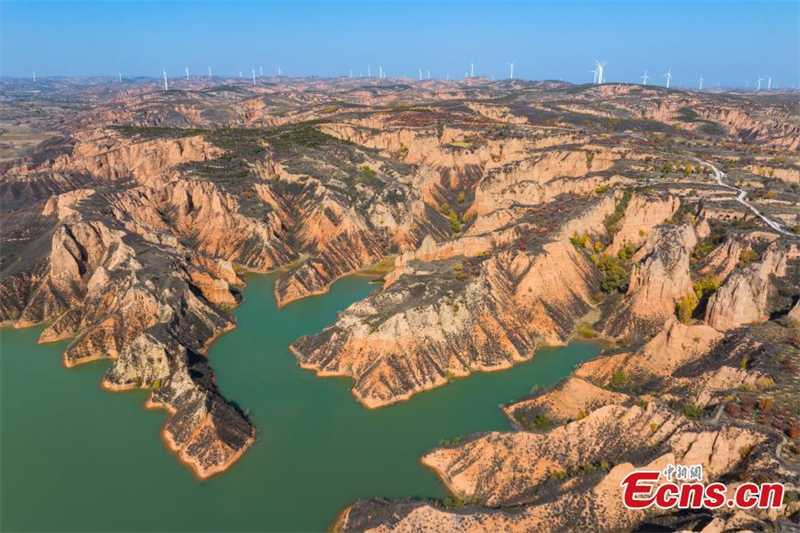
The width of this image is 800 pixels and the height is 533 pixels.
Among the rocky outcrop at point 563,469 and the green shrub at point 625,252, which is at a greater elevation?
the green shrub at point 625,252

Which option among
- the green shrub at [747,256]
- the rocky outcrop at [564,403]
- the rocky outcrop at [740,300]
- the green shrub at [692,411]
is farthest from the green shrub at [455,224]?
the green shrub at [692,411]

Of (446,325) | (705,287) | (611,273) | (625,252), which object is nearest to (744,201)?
(625,252)

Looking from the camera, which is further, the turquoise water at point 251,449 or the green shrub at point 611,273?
the green shrub at point 611,273

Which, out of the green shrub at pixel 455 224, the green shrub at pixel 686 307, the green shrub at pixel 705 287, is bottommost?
the green shrub at pixel 686 307

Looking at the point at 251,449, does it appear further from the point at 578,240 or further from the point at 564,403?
the point at 578,240

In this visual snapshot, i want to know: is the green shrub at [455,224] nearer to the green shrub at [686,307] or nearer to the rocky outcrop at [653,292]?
the rocky outcrop at [653,292]

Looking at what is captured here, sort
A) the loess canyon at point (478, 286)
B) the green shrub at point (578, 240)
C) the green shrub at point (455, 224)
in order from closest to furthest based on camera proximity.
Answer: the loess canyon at point (478, 286)
the green shrub at point (578, 240)
the green shrub at point (455, 224)

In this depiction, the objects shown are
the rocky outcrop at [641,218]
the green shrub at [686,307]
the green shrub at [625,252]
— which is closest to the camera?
the green shrub at [686,307]

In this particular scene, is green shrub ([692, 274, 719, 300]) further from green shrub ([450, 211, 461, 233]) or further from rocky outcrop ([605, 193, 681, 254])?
green shrub ([450, 211, 461, 233])
